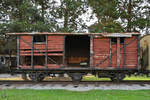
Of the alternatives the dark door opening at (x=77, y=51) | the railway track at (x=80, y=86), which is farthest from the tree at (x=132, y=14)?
the railway track at (x=80, y=86)

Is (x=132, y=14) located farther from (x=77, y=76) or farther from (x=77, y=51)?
(x=77, y=76)

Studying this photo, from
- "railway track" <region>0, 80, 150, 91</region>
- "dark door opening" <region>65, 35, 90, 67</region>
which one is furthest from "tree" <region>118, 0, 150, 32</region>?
"railway track" <region>0, 80, 150, 91</region>

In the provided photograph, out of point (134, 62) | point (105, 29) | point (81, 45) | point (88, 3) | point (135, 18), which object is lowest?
point (134, 62)

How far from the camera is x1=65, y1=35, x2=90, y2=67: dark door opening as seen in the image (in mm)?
18609

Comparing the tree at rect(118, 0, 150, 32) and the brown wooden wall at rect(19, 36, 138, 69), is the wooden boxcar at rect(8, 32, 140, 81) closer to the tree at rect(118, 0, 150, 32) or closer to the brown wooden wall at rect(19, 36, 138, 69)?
the brown wooden wall at rect(19, 36, 138, 69)

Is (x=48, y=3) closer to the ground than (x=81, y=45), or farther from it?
farther from it

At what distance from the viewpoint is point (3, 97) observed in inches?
339

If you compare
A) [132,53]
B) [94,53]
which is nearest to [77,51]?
[94,53]

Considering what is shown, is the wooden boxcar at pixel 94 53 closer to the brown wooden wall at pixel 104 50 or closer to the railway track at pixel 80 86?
the brown wooden wall at pixel 104 50

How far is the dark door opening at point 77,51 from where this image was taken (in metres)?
18.6

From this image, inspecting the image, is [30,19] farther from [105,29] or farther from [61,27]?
[105,29]

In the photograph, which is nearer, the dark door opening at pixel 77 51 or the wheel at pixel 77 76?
the wheel at pixel 77 76

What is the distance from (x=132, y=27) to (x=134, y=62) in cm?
877

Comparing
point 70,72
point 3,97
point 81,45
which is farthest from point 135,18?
point 3,97
